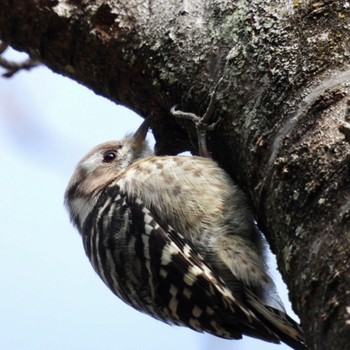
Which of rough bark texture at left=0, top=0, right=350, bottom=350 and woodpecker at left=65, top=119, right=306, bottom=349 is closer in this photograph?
rough bark texture at left=0, top=0, right=350, bottom=350

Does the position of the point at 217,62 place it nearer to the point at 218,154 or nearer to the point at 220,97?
the point at 220,97

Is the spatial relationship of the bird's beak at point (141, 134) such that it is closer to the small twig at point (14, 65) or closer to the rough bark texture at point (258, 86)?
the rough bark texture at point (258, 86)

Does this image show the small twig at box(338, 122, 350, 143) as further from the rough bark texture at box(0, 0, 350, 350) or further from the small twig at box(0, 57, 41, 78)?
the small twig at box(0, 57, 41, 78)

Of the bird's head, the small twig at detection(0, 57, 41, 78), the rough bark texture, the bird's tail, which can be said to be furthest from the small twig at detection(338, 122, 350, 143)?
the small twig at detection(0, 57, 41, 78)

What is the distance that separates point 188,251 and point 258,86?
0.83 m

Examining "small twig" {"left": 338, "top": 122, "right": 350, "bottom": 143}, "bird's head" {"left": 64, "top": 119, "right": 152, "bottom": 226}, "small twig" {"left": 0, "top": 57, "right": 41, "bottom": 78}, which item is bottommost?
"bird's head" {"left": 64, "top": 119, "right": 152, "bottom": 226}

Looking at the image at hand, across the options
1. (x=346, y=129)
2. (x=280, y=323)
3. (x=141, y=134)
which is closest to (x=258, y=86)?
(x=346, y=129)

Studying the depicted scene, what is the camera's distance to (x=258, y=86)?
268 centimetres

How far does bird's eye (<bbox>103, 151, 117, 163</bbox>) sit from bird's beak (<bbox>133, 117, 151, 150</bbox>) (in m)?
0.15

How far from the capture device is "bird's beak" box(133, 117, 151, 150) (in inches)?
142

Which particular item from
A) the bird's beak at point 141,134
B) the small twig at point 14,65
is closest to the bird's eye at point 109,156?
the bird's beak at point 141,134

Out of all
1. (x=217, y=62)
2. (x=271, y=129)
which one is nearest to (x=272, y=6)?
(x=217, y=62)

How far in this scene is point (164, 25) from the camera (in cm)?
316

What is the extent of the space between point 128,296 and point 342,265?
5.37 feet
